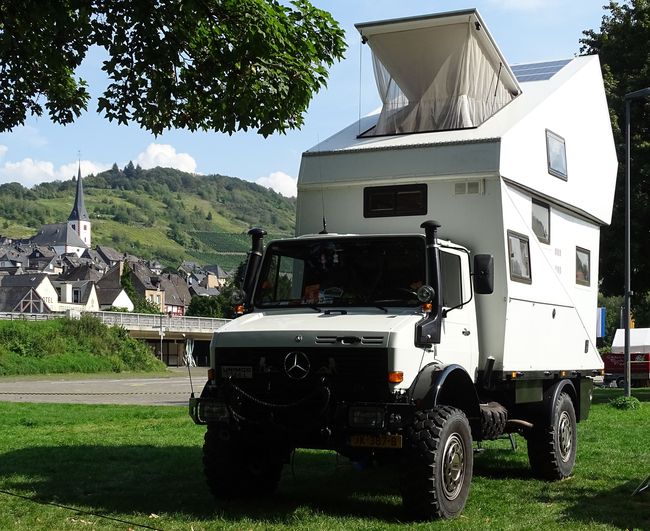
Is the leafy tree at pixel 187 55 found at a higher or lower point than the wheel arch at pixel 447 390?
higher

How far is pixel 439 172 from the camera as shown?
10125 millimetres

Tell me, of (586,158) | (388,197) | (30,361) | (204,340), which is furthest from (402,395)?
(204,340)

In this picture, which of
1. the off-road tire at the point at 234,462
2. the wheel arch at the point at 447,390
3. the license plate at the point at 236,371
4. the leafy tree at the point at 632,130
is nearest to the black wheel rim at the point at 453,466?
the wheel arch at the point at 447,390

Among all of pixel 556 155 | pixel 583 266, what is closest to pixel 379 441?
pixel 556 155

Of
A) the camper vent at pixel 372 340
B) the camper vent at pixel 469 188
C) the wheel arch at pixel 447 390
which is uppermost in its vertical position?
the camper vent at pixel 469 188

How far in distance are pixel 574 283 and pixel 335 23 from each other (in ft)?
14.7

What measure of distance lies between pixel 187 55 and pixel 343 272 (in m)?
2.64

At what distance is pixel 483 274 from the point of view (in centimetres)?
905

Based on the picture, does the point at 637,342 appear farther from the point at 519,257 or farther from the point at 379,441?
the point at 379,441

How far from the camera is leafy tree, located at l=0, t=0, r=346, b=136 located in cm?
877

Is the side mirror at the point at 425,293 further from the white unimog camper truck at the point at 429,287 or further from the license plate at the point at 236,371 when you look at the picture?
the license plate at the point at 236,371

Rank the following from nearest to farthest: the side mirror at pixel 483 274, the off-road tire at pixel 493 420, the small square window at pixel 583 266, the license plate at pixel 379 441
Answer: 1. the license plate at pixel 379 441
2. the side mirror at pixel 483 274
3. the off-road tire at pixel 493 420
4. the small square window at pixel 583 266

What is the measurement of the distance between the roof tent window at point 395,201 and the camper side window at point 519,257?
968 millimetres

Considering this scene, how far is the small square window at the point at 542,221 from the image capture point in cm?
1091
